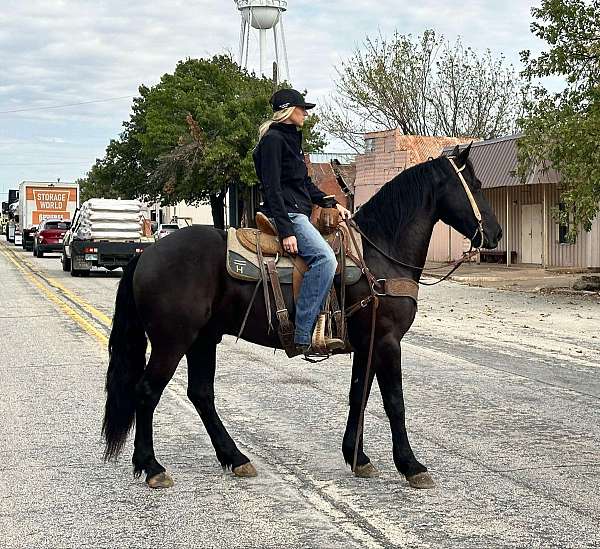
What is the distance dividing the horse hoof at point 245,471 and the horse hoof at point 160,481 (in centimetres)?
47

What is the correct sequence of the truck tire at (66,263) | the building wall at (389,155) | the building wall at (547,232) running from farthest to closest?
the building wall at (389,155), the truck tire at (66,263), the building wall at (547,232)

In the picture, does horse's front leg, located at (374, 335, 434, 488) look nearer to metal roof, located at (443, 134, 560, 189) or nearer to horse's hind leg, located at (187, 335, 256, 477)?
horse's hind leg, located at (187, 335, 256, 477)

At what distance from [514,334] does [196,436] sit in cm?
865

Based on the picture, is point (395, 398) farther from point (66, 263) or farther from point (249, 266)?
point (66, 263)

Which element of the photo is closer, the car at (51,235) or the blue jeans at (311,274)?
the blue jeans at (311,274)

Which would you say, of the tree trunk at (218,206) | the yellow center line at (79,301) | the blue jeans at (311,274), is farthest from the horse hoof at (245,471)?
the tree trunk at (218,206)

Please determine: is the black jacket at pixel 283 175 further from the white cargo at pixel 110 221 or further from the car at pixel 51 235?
the car at pixel 51 235

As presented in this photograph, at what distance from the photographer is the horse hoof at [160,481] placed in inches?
240

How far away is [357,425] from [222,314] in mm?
1208

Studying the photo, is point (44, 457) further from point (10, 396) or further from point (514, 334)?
point (514, 334)

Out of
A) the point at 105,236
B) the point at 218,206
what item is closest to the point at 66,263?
the point at 105,236

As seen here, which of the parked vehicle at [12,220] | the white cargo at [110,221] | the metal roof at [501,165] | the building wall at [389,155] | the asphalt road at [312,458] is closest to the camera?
the asphalt road at [312,458]

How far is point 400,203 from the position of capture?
21.9 feet

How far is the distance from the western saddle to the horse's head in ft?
2.50
